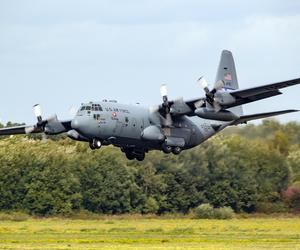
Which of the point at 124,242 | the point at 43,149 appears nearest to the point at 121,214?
the point at 43,149

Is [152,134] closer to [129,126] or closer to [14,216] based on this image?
[129,126]

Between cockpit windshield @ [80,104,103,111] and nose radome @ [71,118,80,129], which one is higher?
cockpit windshield @ [80,104,103,111]

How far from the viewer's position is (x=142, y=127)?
61469mm

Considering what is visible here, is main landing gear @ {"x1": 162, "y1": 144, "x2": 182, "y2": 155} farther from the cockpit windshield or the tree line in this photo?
the tree line

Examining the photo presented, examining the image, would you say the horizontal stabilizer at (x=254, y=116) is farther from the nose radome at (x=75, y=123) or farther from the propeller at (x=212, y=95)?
the nose radome at (x=75, y=123)

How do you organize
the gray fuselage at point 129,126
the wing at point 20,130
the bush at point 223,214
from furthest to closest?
the bush at point 223,214
the wing at point 20,130
the gray fuselage at point 129,126

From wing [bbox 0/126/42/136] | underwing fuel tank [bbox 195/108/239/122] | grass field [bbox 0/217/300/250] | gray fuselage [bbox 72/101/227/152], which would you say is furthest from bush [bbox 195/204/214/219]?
wing [bbox 0/126/42/136]

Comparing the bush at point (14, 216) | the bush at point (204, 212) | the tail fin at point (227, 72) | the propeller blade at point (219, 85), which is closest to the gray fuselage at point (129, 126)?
the propeller blade at point (219, 85)

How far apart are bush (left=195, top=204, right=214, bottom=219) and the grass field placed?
1078 mm

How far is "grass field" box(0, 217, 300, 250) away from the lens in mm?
54281

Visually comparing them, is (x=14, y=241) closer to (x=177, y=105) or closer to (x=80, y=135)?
(x=80, y=135)

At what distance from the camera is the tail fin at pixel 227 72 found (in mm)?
66812

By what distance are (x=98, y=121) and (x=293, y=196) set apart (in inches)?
712

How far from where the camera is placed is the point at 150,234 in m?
61.6
